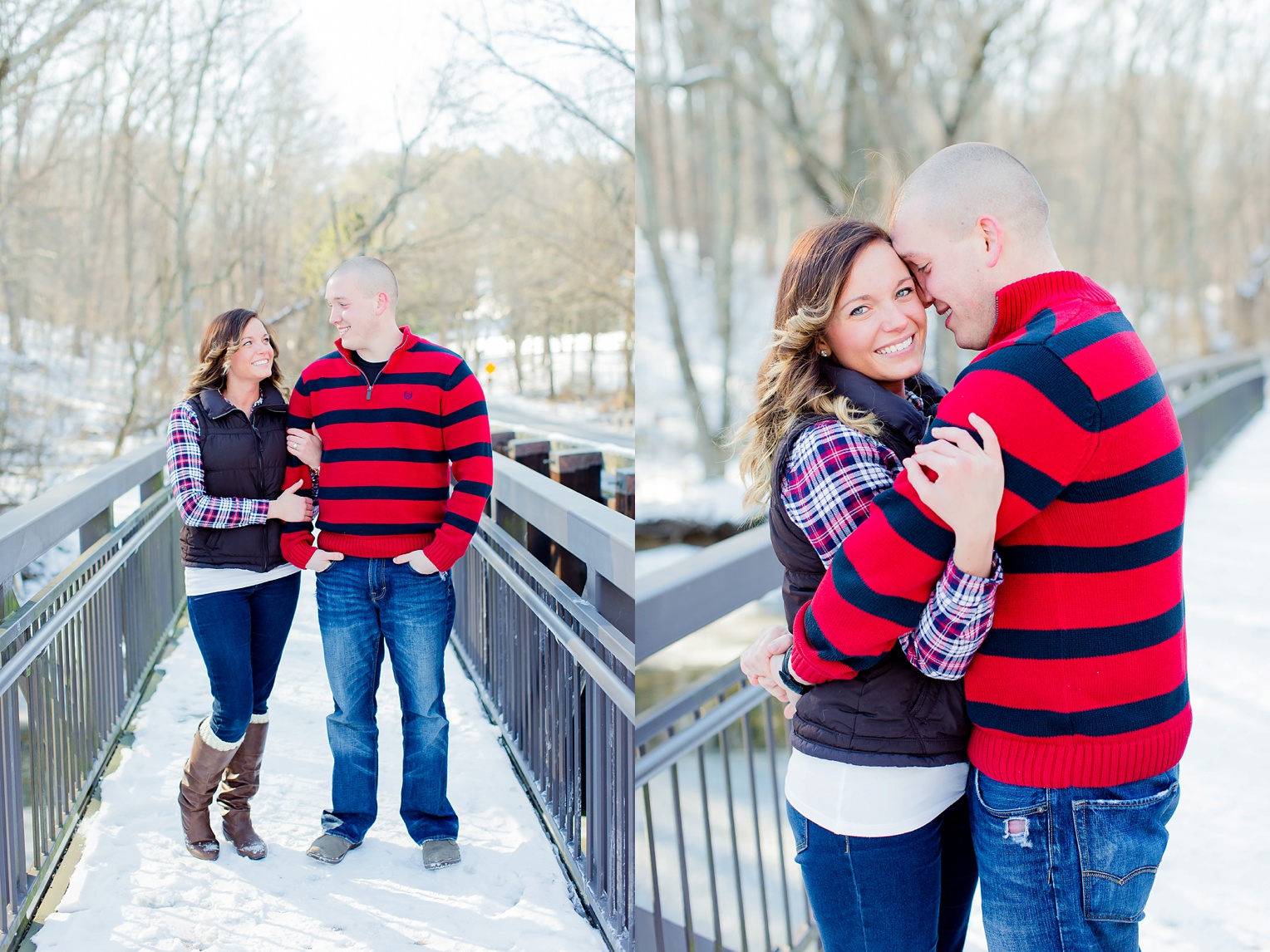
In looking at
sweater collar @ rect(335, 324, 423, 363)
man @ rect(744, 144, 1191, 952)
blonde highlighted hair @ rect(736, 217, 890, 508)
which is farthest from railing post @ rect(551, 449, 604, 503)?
man @ rect(744, 144, 1191, 952)

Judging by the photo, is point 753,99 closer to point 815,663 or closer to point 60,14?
point 60,14

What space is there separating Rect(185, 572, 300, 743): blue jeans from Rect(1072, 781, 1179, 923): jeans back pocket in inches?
82.8

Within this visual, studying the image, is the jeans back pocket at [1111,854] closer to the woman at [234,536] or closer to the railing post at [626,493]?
the railing post at [626,493]

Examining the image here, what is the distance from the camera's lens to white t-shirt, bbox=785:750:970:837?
58.0 inches

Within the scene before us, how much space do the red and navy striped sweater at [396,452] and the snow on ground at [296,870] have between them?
8.5 inches

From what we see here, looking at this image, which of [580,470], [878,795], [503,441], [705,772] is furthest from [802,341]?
[503,441]

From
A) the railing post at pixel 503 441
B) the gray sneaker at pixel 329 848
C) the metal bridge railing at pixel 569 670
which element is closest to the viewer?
the metal bridge railing at pixel 569 670

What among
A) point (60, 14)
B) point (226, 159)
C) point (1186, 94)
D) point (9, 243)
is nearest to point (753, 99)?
point (9, 243)

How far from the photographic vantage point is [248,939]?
7.74 feet

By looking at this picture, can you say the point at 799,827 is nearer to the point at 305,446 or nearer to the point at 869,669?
the point at 869,669

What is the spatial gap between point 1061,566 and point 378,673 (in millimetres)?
2177

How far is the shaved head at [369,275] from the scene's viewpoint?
278 centimetres

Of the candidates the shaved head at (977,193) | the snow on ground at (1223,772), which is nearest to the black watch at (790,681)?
the shaved head at (977,193)

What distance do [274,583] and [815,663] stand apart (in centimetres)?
190
